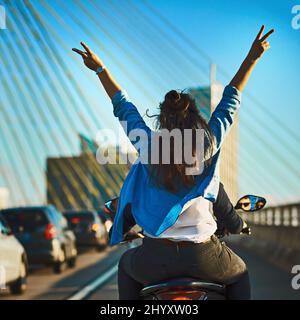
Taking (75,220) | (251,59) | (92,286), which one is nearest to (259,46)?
(251,59)

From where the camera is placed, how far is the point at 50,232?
56.1 feet

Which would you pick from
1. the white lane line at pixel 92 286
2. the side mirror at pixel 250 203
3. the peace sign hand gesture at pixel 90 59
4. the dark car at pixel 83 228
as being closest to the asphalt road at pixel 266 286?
the white lane line at pixel 92 286

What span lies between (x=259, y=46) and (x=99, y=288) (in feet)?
28.9

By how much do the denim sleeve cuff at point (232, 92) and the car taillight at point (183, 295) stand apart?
0.99 meters

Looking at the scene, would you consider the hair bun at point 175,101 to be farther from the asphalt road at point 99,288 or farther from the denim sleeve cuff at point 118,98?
the asphalt road at point 99,288

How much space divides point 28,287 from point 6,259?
1.91 metres

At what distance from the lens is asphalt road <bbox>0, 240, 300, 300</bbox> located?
1143 cm

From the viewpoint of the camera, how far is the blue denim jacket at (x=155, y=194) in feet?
12.1

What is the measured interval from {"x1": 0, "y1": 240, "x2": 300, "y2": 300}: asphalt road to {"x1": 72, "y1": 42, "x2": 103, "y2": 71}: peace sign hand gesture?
22.5 feet

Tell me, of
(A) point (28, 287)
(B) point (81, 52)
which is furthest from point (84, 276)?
(B) point (81, 52)

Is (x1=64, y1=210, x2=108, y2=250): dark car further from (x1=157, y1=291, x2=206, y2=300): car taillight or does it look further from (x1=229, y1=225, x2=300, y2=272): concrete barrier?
(x1=157, y1=291, x2=206, y2=300): car taillight

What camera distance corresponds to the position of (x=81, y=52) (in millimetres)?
4324

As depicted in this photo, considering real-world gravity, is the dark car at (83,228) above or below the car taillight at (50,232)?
below

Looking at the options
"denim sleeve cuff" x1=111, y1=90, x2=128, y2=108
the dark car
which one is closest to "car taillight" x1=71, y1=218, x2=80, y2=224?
the dark car
